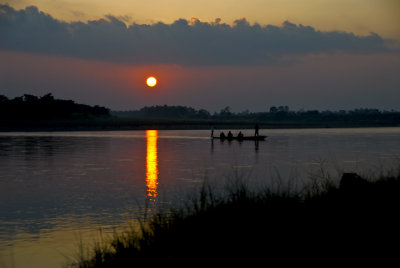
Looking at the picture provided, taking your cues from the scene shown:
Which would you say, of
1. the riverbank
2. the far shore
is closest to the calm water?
the riverbank

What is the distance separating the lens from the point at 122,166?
3438 cm

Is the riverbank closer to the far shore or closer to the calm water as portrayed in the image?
the calm water

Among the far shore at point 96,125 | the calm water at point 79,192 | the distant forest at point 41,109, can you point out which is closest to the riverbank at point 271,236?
the calm water at point 79,192

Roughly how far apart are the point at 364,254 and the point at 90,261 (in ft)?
18.2

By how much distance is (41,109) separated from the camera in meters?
162

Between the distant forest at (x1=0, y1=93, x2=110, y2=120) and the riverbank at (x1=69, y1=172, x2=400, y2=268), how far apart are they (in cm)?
14982

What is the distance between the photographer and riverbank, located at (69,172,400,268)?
29.8 ft

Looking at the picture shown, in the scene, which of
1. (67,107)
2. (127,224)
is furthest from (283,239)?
(67,107)

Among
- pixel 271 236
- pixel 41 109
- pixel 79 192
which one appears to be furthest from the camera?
pixel 41 109

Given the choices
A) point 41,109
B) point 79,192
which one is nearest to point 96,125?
point 41,109

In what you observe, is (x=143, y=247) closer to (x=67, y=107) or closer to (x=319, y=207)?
(x=319, y=207)

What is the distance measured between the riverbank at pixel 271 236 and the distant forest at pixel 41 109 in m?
150

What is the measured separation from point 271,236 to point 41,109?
6390 inches

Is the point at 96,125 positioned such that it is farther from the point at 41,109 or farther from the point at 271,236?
the point at 271,236
